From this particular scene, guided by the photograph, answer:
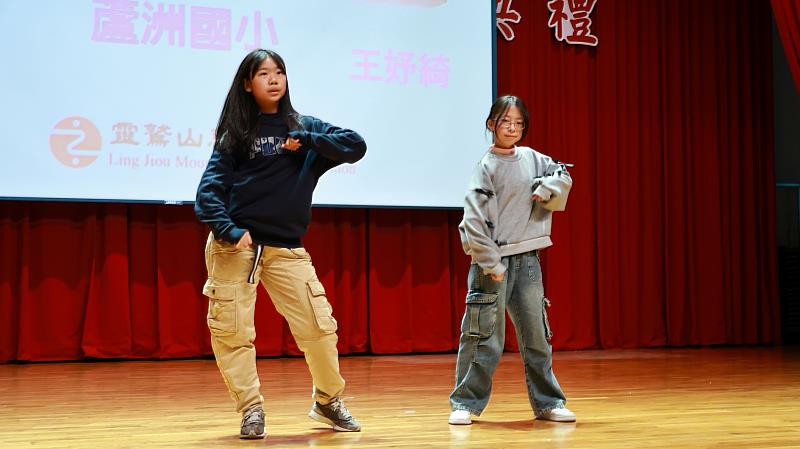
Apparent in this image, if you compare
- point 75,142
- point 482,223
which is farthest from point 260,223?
point 75,142

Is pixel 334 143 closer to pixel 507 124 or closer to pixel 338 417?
pixel 507 124

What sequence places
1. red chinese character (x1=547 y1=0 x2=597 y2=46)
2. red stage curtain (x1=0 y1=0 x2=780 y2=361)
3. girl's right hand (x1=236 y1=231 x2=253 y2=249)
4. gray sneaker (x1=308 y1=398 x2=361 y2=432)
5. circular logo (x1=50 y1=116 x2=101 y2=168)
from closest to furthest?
girl's right hand (x1=236 y1=231 x2=253 y2=249) < gray sneaker (x1=308 y1=398 x2=361 y2=432) < circular logo (x1=50 y1=116 x2=101 y2=168) < red stage curtain (x1=0 y1=0 x2=780 y2=361) < red chinese character (x1=547 y1=0 x2=597 y2=46)

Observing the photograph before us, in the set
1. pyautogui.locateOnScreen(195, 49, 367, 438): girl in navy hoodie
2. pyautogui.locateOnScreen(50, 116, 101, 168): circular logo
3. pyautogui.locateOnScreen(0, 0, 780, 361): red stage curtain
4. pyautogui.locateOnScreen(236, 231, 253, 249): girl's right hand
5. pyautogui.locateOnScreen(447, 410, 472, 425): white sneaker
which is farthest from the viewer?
pyautogui.locateOnScreen(0, 0, 780, 361): red stage curtain

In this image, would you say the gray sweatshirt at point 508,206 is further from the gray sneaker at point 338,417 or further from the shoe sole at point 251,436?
the shoe sole at point 251,436

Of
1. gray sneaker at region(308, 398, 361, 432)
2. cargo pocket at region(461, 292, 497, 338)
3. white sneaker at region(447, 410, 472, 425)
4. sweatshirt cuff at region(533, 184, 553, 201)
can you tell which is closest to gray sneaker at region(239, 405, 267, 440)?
gray sneaker at region(308, 398, 361, 432)

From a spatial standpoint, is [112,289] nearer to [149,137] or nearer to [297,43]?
[149,137]

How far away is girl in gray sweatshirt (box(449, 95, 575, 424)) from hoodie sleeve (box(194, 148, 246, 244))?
0.70 metres

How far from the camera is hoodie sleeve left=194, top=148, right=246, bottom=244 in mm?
2309

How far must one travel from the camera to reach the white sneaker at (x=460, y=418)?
259 cm

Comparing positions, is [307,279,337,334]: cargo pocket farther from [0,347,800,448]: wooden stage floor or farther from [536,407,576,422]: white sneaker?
[536,407,576,422]: white sneaker

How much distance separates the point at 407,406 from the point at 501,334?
0.57m

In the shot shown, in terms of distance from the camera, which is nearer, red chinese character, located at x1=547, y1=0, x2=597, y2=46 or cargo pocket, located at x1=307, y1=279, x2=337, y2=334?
cargo pocket, located at x1=307, y1=279, x2=337, y2=334

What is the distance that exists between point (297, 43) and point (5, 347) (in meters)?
2.28

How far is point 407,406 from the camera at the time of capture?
3051 mm
